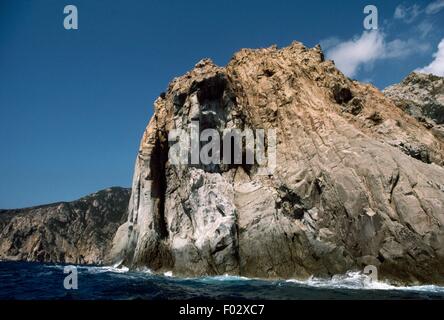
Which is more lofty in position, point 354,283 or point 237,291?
point 237,291

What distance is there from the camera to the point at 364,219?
33.7 metres

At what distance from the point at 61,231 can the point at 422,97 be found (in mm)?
145394

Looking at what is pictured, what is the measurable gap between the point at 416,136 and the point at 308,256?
2109 centimetres

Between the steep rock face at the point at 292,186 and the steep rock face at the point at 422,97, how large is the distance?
998 cm

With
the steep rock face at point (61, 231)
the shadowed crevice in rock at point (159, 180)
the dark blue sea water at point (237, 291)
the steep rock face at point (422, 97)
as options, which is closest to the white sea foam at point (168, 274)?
the shadowed crevice in rock at point (159, 180)

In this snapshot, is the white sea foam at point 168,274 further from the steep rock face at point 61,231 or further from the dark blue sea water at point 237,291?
the steep rock face at point 61,231

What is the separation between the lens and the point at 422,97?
6341 cm

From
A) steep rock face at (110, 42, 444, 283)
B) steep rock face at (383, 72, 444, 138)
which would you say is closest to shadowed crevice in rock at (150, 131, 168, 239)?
steep rock face at (110, 42, 444, 283)

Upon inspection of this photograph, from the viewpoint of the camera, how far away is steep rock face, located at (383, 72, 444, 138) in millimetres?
58281

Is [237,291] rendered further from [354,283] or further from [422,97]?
[422,97]

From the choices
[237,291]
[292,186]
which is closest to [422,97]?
[292,186]

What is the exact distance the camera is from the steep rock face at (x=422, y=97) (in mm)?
58281
